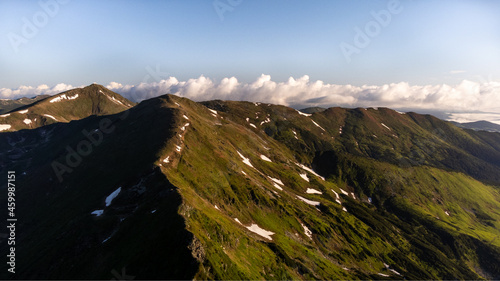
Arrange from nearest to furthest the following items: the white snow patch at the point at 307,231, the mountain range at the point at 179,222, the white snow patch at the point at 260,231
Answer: the mountain range at the point at 179,222 < the white snow patch at the point at 260,231 < the white snow patch at the point at 307,231

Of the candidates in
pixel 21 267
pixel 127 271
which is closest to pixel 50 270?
pixel 21 267

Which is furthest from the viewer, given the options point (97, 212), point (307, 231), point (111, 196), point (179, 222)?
point (307, 231)

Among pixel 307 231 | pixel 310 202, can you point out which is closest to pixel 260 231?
pixel 307 231

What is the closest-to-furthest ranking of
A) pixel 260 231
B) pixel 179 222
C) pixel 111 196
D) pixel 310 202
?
pixel 179 222, pixel 111 196, pixel 260 231, pixel 310 202

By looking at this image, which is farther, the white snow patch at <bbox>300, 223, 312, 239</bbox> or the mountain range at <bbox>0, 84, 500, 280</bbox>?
the white snow patch at <bbox>300, 223, 312, 239</bbox>

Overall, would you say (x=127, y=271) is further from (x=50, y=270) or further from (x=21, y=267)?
(x=21, y=267)

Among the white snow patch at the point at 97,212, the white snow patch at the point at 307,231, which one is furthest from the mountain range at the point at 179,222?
the white snow patch at the point at 307,231

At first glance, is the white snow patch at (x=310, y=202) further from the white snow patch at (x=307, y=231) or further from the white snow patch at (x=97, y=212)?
the white snow patch at (x=97, y=212)

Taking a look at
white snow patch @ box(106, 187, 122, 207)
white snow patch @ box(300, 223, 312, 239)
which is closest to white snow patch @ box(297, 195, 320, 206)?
white snow patch @ box(300, 223, 312, 239)

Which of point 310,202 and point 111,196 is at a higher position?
point 111,196

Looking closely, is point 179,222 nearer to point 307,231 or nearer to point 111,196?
point 111,196

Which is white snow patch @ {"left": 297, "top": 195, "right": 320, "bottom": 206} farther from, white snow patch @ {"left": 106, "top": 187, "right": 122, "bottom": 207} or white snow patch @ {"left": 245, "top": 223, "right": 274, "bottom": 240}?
white snow patch @ {"left": 106, "top": 187, "right": 122, "bottom": 207}
